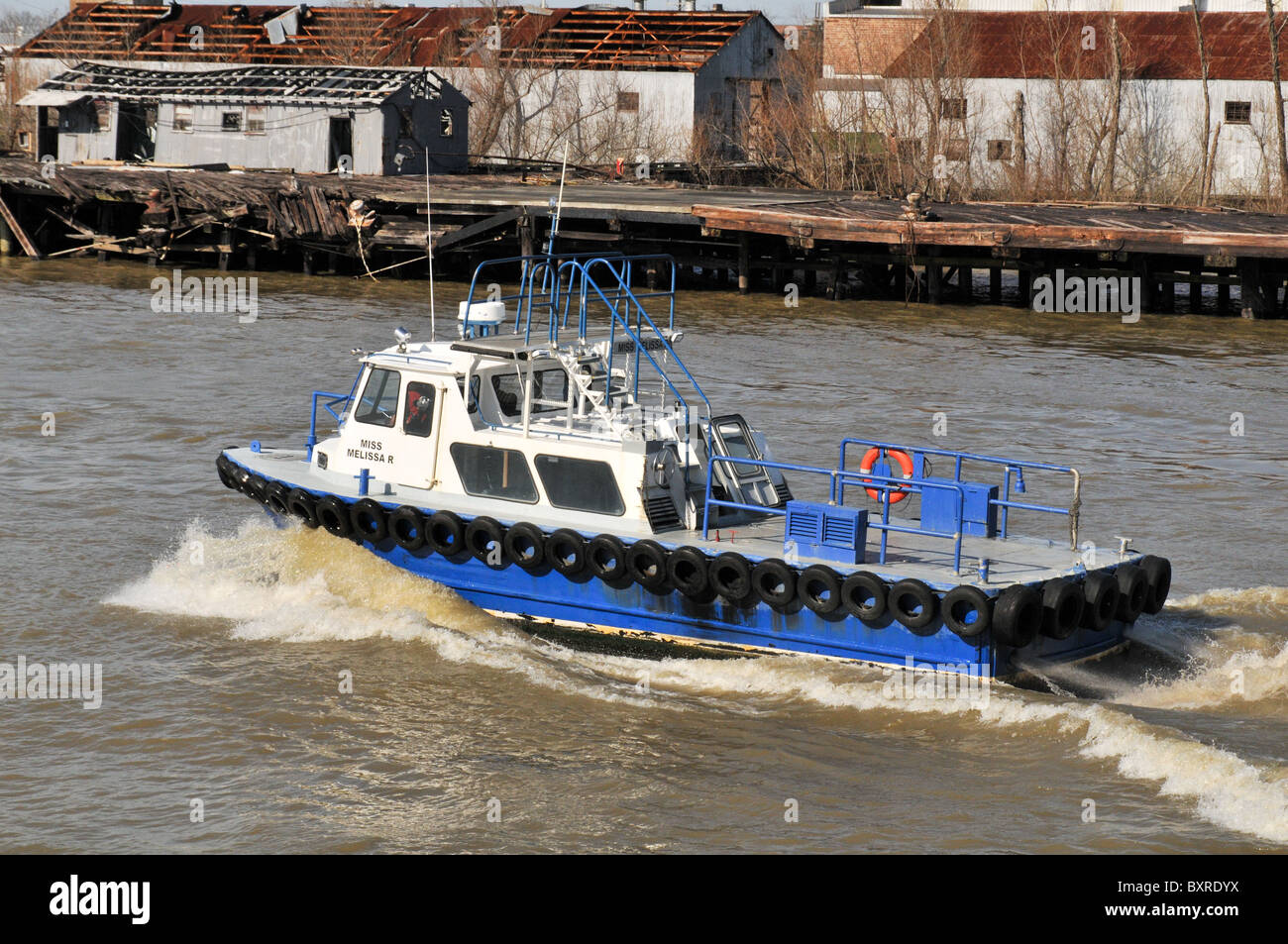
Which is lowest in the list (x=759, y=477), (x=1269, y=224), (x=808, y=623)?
(x=808, y=623)

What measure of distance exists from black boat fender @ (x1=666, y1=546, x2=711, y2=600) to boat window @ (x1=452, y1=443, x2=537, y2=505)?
5.32 feet

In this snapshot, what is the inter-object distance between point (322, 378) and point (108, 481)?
21.2ft

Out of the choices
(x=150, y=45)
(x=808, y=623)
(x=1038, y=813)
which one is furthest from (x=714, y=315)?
(x=150, y=45)

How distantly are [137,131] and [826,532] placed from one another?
40196mm

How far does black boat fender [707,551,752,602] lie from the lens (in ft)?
40.2

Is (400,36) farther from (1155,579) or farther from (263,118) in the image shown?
(1155,579)

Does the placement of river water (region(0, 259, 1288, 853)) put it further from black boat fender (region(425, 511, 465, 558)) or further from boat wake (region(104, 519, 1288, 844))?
black boat fender (region(425, 511, 465, 558))

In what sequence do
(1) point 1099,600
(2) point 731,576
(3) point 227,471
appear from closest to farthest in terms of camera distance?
1. (1) point 1099,600
2. (2) point 731,576
3. (3) point 227,471

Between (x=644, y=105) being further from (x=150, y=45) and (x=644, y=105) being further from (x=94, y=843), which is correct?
(x=94, y=843)

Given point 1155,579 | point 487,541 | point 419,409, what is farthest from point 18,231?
point 1155,579

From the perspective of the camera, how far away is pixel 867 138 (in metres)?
46.0

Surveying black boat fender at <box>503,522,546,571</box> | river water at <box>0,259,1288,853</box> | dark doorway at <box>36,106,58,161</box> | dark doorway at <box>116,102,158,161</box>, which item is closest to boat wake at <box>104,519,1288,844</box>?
river water at <box>0,259,1288,853</box>

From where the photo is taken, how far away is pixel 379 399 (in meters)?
14.3
